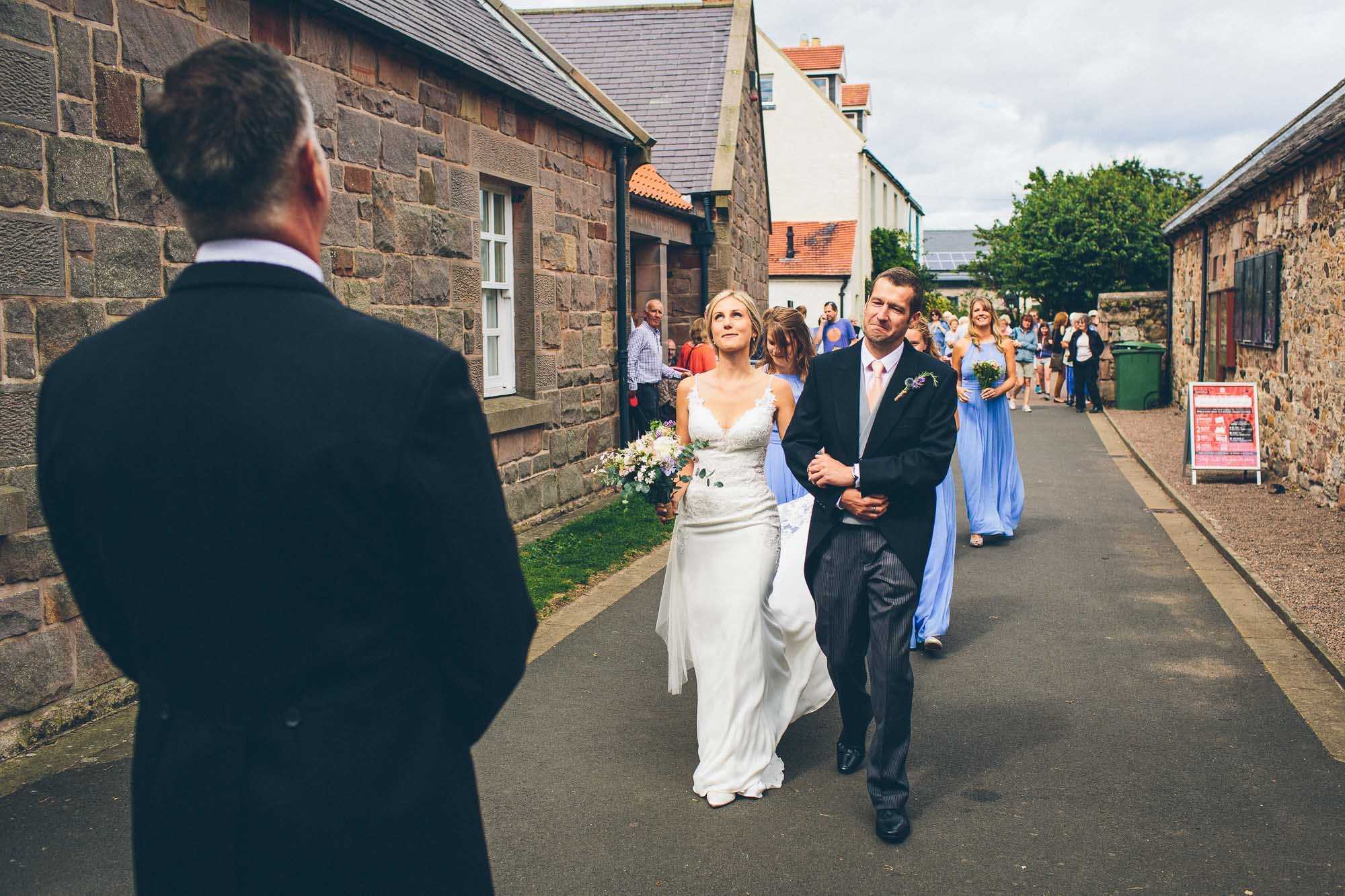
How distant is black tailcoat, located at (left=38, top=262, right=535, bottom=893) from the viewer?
5.50 ft

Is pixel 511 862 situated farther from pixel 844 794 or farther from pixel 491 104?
pixel 491 104

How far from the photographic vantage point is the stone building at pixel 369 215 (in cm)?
534

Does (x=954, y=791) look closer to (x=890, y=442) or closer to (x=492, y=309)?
(x=890, y=442)

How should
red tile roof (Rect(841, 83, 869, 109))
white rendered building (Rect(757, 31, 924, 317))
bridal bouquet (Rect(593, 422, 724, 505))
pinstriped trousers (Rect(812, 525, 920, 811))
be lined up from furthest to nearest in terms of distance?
red tile roof (Rect(841, 83, 869, 109)) → white rendered building (Rect(757, 31, 924, 317)) → bridal bouquet (Rect(593, 422, 724, 505)) → pinstriped trousers (Rect(812, 525, 920, 811))

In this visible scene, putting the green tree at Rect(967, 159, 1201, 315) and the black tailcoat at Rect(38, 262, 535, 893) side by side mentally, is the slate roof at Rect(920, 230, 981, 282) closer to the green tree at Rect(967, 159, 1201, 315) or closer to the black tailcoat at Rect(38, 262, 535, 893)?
the green tree at Rect(967, 159, 1201, 315)

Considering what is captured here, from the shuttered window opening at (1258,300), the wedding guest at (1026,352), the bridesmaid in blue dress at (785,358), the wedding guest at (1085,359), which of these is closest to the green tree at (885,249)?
the wedding guest at (1026,352)

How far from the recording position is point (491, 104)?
10.3 metres

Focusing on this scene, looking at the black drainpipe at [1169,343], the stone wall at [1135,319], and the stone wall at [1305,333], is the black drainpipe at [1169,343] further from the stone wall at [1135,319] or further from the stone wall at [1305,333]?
the stone wall at [1305,333]

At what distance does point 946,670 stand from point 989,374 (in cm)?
394

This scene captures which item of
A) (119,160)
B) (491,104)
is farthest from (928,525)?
(491,104)

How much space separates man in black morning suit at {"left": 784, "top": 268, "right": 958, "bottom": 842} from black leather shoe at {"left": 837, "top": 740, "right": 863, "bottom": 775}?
6.5 inches

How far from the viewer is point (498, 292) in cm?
1115

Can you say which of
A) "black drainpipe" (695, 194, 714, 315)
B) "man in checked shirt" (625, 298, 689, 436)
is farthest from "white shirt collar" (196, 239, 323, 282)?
"black drainpipe" (695, 194, 714, 315)

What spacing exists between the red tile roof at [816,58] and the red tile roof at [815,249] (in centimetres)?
886
